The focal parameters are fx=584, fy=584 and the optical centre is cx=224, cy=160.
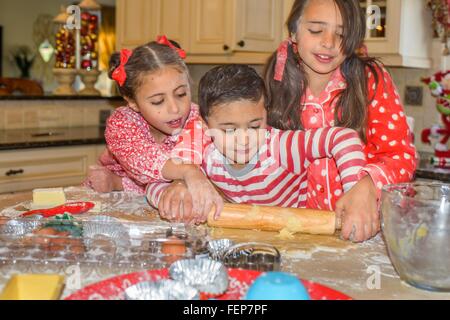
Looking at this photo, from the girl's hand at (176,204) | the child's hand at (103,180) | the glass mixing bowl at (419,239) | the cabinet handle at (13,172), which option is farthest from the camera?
the cabinet handle at (13,172)

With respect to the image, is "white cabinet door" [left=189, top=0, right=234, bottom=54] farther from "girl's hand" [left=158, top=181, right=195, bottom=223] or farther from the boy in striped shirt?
"girl's hand" [left=158, top=181, right=195, bottom=223]

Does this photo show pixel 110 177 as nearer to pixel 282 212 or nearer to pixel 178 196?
pixel 178 196

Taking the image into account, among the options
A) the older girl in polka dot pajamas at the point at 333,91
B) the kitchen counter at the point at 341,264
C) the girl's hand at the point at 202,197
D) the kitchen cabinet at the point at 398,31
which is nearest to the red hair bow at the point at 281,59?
the older girl in polka dot pajamas at the point at 333,91

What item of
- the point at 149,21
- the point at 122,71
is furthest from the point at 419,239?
the point at 149,21

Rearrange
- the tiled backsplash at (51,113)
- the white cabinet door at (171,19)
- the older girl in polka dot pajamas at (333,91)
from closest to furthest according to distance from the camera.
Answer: the older girl in polka dot pajamas at (333,91)
the tiled backsplash at (51,113)
the white cabinet door at (171,19)

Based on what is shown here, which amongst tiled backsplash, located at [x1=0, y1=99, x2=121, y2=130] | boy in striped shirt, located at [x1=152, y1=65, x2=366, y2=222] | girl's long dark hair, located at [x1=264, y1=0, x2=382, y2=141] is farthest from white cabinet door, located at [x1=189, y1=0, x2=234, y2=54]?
boy in striped shirt, located at [x1=152, y1=65, x2=366, y2=222]

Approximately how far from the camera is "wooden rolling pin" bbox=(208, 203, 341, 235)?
106 centimetres

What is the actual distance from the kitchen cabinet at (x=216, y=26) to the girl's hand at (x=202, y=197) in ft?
6.76

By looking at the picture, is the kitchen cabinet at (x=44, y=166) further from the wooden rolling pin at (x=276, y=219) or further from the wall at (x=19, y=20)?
the wall at (x=19, y=20)

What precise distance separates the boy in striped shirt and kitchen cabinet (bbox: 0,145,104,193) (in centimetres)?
173

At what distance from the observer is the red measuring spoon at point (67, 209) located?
3.77 feet

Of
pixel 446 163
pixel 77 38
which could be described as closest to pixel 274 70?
pixel 446 163
